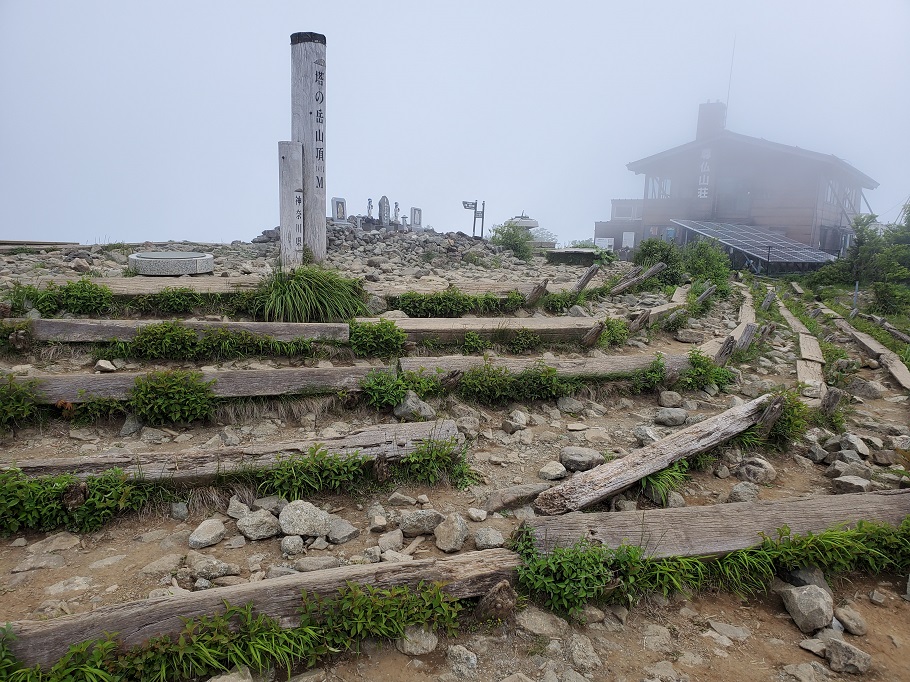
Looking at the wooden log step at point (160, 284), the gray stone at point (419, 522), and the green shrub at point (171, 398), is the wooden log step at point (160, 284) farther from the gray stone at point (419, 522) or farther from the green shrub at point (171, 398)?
the gray stone at point (419, 522)

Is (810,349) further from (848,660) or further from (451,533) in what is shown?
(451,533)

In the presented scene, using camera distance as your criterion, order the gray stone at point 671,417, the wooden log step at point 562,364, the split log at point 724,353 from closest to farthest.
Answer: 1. the gray stone at point 671,417
2. the wooden log step at point 562,364
3. the split log at point 724,353

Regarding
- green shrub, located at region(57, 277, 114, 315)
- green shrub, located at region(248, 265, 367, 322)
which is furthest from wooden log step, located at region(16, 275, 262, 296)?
green shrub, located at region(248, 265, 367, 322)

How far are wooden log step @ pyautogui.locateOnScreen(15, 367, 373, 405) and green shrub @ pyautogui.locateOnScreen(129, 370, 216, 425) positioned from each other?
0.40 feet

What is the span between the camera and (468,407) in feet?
20.7

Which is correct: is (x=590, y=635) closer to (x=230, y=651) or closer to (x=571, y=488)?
(x=571, y=488)

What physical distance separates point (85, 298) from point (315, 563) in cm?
566

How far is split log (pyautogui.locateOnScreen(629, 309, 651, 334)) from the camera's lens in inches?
369

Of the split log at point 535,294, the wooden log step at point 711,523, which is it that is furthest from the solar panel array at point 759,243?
the wooden log step at point 711,523

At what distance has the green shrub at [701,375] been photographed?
7.55 metres

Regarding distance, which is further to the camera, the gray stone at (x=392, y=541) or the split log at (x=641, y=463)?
the split log at (x=641, y=463)

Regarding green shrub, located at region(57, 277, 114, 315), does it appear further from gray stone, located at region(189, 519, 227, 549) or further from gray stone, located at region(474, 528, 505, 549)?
gray stone, located at region(474, 528, 505, 549)

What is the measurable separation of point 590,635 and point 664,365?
15.5 feet

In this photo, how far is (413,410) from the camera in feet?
19.4
